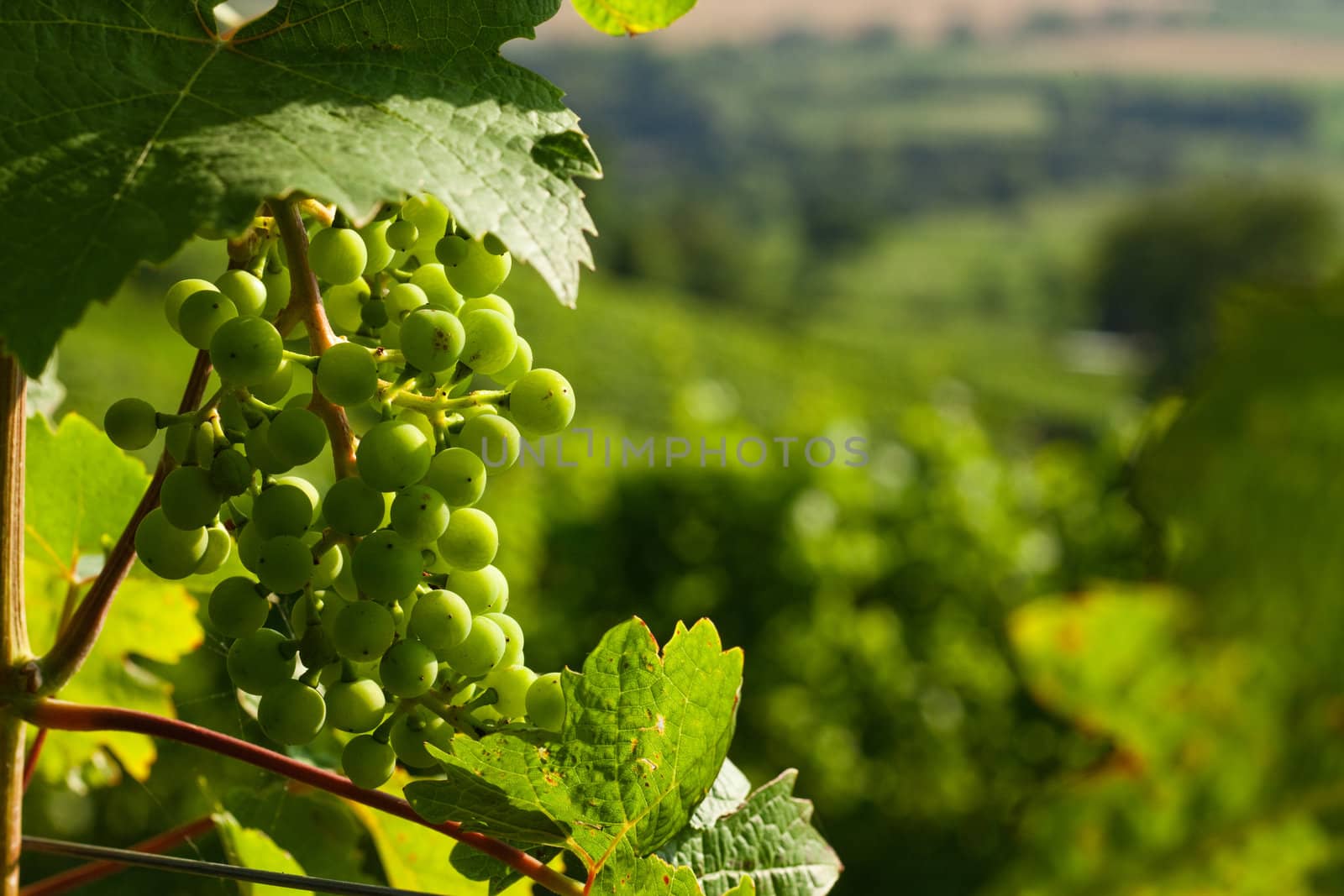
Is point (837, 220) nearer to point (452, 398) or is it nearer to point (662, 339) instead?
point (662, 339)

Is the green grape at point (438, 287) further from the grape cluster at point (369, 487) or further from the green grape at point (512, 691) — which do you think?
the green grape at point (512, 691)

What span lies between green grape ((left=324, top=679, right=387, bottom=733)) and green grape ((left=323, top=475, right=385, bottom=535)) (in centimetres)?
6

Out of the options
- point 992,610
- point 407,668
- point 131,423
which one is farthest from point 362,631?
point 992,610

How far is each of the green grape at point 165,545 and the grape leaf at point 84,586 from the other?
183mm

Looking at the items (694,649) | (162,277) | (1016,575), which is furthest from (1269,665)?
(162,277)

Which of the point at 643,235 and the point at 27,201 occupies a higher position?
the point at 643,235

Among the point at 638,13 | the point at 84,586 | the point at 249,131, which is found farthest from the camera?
the point at 84,586

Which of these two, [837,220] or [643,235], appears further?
[837,220]

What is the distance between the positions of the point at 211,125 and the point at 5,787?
0.27 metres

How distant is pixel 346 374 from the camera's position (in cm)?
41

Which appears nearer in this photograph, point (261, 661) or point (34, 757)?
point (261, 661)

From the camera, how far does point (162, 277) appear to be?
1230 cm

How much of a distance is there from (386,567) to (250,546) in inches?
2.3

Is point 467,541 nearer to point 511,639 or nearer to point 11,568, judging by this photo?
point 511,639
